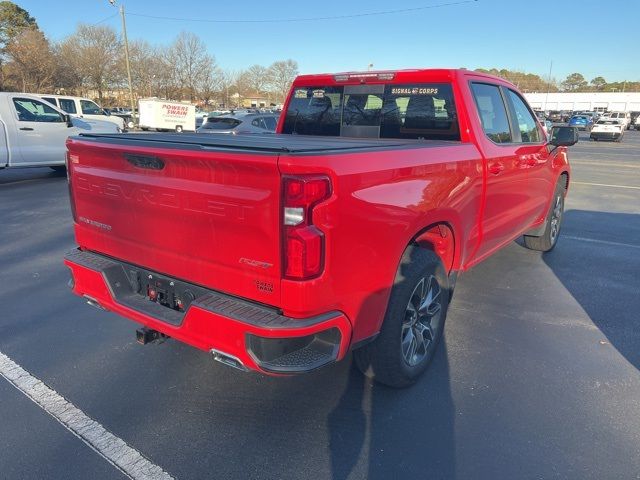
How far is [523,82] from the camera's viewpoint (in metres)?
109

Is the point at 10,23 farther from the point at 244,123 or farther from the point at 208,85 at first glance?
the point at 244,123

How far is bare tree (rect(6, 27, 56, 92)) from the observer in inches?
1470

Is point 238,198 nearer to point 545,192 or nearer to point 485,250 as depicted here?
point 485,250

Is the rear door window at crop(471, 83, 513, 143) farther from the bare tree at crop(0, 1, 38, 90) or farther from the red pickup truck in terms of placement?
the bare tree at crop(0, 1, 38, 90)

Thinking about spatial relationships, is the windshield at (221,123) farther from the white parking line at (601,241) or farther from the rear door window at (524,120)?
the rear door window at (524,120)

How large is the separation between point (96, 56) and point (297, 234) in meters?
55.2

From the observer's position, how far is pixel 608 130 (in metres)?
32.8

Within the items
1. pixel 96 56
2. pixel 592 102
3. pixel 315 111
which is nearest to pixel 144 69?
pixel 96 56

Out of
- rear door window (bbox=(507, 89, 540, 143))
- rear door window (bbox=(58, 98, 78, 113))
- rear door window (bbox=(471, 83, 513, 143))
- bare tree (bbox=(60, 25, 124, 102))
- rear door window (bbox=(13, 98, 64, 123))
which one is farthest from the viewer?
bare tree (bbox=(60, 25, 124, 102))

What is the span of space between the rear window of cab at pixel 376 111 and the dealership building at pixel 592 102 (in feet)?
280

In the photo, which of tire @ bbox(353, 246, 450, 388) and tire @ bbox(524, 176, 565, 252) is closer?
tire @ bbox(353, 246, 450, 388)

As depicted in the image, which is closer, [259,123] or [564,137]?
[564,137]

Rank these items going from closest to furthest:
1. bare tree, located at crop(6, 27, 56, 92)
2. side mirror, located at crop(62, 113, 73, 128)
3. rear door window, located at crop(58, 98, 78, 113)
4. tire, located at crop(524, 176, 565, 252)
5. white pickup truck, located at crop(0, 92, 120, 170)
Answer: tire, located at crop(524, 176, 565, 252)
white pickup truck, located at crop(0, 92, 120, 170)
side mirror, located at crop(62, 113, 73, 128)
rear door window, located at crop(58, 98, 78, 113)
bare tree, located at crop(6, 27, 56, 92)

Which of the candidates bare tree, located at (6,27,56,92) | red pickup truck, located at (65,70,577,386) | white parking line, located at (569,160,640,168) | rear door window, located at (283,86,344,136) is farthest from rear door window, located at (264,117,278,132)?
bare tree, located at (6,27,56,92)
